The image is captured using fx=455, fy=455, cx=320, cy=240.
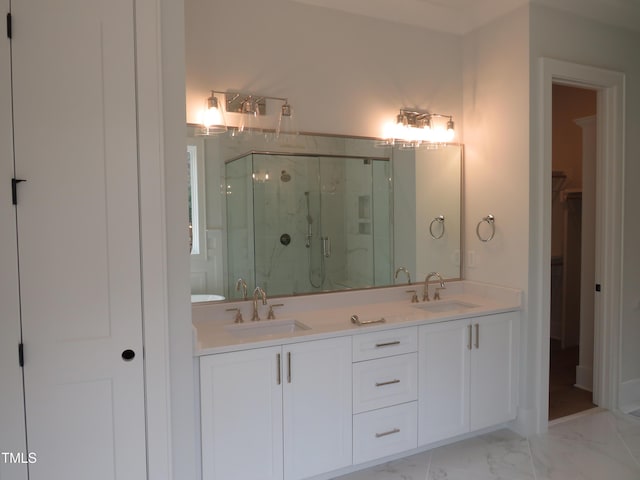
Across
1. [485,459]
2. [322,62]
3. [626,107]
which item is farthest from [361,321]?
[626,107]

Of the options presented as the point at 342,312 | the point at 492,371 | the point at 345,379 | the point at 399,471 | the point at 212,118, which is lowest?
the point at 399,471

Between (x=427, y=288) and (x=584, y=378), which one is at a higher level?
Answer: (x=427, y=288)

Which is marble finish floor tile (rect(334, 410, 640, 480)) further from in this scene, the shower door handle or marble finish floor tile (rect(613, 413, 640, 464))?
the shower door handle

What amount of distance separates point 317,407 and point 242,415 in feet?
1.31

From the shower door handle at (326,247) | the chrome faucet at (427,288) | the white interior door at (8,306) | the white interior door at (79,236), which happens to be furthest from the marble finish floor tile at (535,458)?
the white interior door at (8,306)

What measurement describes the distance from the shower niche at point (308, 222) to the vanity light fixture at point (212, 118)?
0.65 ft

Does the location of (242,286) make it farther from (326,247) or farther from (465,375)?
(465,375)

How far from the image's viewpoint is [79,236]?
5.85 feet

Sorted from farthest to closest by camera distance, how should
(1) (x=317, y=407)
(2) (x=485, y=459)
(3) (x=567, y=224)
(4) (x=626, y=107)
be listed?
(3) (x=567, y=224)
(4) (x=626, y=107)
(2) (x=485, y=459)
(1) (x=317, y=407)

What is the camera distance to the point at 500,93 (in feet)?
10.2

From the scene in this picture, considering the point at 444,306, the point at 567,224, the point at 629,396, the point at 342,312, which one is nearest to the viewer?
the point at 342,312

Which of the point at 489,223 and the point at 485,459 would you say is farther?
the point at 489,223

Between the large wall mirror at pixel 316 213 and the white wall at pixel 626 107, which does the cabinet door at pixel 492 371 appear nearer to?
the large wall mirror at pixel 316 213

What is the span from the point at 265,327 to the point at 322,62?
1.70 meters
